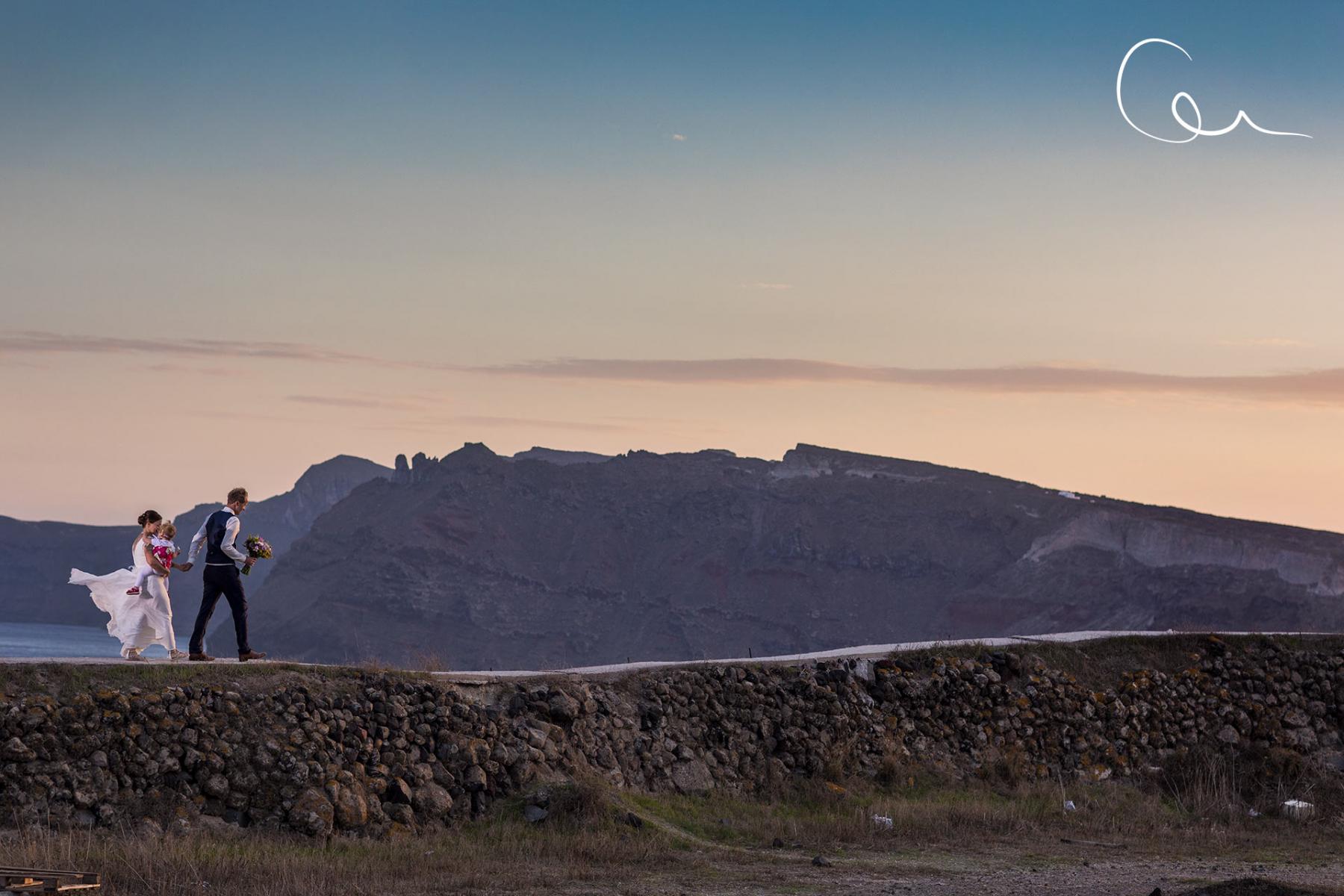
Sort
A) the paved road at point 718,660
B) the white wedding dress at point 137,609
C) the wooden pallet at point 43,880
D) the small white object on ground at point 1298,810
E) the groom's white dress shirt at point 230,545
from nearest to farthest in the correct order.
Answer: the wooden pallet at point 43,880, the paved road at point 718,660, the groom's white dress shirt at point 230,545, the white wedding dress at point 137,609, the small white object on ground at point 1298,810

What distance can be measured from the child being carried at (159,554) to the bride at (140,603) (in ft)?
0.11

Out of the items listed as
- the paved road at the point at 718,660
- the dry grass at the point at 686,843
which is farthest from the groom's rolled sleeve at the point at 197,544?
the dry grass at the point at 686,843

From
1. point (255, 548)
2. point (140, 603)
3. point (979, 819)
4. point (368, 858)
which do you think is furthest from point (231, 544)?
point (979, 819)

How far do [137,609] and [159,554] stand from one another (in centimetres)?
64

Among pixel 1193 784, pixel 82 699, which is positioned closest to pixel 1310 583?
pixel 1193 784

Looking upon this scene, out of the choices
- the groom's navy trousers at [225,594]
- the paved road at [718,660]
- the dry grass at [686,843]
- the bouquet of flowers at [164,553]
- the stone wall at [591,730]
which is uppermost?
the bouquet of flowers at [164,553]

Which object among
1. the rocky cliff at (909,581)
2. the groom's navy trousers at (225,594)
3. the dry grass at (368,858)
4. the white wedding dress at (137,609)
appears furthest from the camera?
the rocky cliff at (909,581)

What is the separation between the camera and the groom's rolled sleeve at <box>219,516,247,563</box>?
15.9m

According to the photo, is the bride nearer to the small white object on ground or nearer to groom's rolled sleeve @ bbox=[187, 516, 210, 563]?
groom's rolled sleeve @ bbox=[187, 516, 210, 563]

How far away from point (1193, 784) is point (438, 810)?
9915 millimetres

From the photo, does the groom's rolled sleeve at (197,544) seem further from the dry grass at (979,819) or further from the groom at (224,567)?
the dry grass at (979,819)

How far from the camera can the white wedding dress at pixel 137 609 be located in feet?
52.4

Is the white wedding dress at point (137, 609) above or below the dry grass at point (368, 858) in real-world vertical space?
above

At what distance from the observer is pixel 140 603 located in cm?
1611
